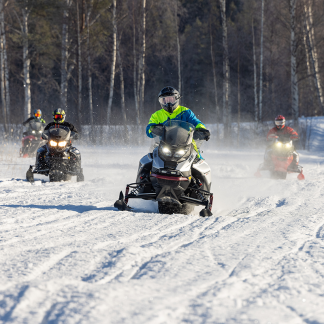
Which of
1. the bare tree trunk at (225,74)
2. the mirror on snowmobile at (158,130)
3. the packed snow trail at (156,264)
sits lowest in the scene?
the packed snow trail at (156,264)

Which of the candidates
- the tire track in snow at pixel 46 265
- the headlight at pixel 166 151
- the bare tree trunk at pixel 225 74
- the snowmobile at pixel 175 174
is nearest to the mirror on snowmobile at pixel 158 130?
the snowmobile at pixel 175 174

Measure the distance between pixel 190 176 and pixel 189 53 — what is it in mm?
38677

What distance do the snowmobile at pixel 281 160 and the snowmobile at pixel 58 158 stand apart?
467 centimetres

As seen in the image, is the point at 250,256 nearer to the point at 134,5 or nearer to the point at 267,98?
the point at 134,5

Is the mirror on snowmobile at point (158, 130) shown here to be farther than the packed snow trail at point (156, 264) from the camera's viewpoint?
Yes

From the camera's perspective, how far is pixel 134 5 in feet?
76.5

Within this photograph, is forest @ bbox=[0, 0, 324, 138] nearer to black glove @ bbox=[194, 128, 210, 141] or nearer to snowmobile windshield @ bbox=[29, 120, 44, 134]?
snowmobile windshield @ bbox=[29, 120, 44, 134]

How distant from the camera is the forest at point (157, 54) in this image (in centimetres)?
2052

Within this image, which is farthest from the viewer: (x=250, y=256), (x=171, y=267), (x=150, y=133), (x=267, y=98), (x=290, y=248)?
(x=267, y=98)

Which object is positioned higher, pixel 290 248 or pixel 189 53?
pixel 189 53

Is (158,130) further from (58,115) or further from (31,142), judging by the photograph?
(31,142)

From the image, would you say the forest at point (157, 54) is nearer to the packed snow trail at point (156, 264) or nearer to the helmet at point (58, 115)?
the helmet at point (58, 115)

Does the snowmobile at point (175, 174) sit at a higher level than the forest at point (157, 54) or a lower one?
lower

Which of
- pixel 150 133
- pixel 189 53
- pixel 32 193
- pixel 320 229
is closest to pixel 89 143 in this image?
pixel 32 193
